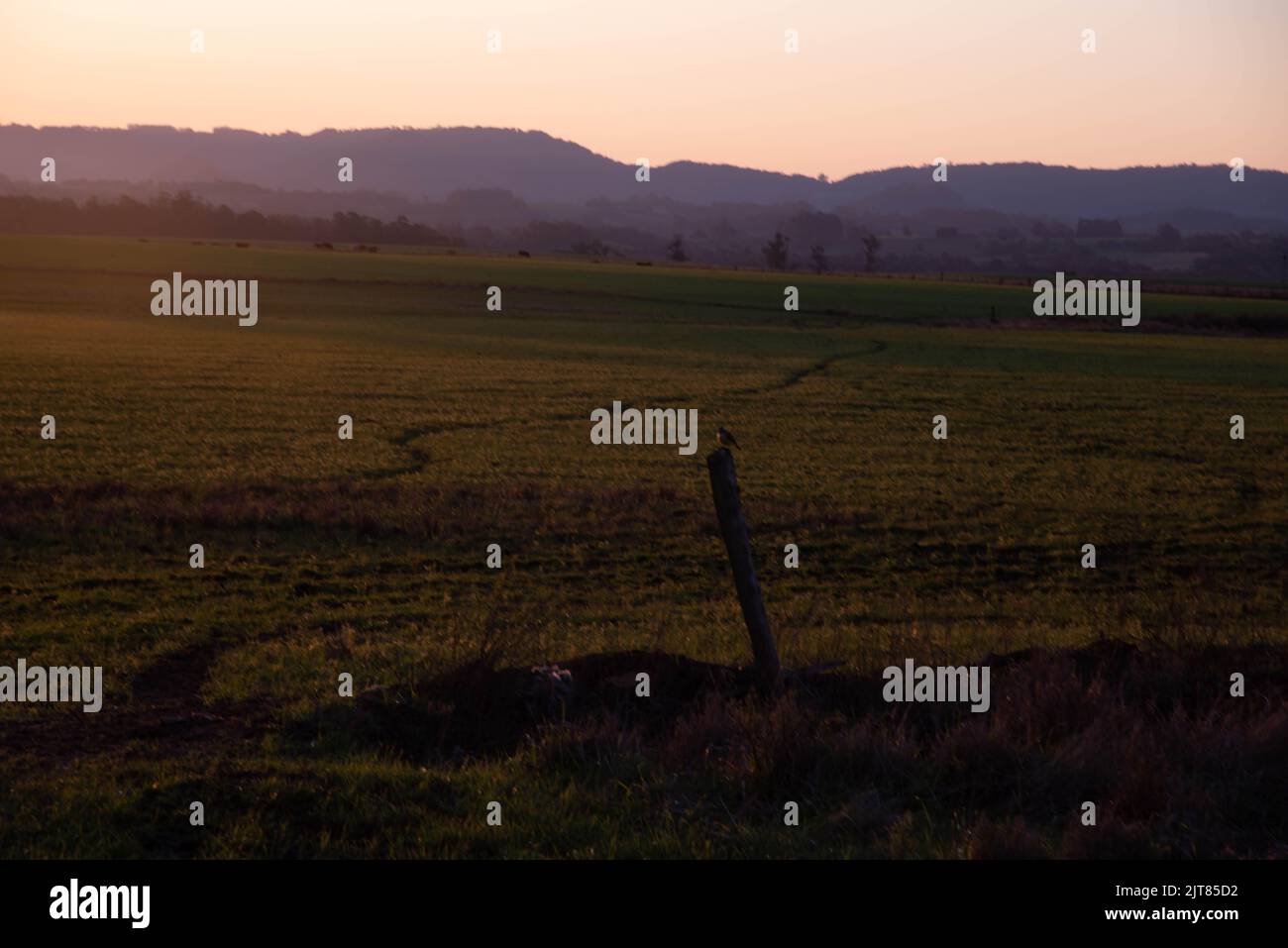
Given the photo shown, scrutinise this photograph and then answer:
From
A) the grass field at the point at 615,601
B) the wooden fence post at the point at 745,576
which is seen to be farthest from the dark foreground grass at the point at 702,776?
the wooden fence post at the point at 745,576

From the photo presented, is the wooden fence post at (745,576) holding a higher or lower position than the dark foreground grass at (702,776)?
higher

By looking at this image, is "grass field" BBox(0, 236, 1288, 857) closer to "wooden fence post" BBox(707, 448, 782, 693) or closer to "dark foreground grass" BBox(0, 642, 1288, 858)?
"dark foreground grass" BBox(0, 642, 1288, 858)

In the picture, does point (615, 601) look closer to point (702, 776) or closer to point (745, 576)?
point (745, 576)

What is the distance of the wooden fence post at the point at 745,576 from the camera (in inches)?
322

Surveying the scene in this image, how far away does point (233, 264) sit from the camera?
91.5m

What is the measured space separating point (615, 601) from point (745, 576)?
627cm

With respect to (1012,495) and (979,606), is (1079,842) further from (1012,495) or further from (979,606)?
(1012,495)

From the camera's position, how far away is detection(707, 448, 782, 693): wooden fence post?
8.19 meters

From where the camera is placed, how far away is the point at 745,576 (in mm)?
8227

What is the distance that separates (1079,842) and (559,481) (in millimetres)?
17085

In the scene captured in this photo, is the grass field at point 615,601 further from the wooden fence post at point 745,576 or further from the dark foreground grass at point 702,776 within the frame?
the wooden fence post at point 745,576

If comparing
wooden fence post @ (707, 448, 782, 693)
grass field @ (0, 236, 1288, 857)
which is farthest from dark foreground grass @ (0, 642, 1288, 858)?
wooden fence post @ (707, 448, 782, 693)

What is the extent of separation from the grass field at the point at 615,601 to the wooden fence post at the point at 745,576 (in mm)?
485
